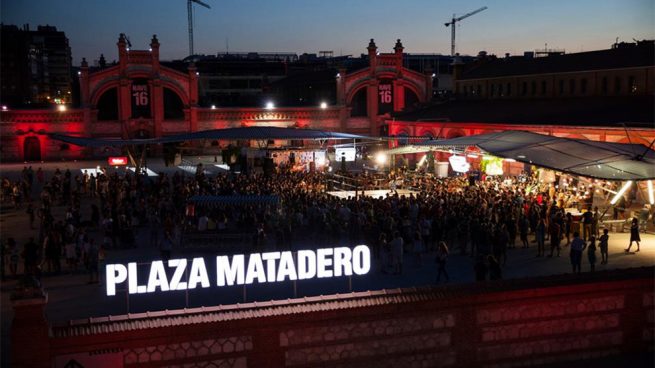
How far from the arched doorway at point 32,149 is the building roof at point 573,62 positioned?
128 feet

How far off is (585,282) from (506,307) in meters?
1.80

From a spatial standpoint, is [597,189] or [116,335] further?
[597,189]

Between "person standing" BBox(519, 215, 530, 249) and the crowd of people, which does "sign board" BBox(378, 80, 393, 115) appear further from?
"person standing" BBox(519, 215, 530, 249)

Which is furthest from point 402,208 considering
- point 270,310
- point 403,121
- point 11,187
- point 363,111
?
point 363,111

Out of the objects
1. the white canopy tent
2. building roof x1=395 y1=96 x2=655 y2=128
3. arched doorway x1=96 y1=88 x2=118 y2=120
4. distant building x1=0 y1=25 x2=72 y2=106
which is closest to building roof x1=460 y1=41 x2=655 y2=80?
building roof x1=395 y1=96 x2=655 y2=128

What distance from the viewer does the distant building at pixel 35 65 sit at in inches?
4035

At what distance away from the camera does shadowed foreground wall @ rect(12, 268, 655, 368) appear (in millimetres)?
10656

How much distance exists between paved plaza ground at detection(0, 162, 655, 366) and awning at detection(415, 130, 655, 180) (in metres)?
2.77

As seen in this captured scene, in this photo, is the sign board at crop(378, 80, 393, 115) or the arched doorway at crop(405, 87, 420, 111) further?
the arched doorway at crop(405, 87, 420, 111)

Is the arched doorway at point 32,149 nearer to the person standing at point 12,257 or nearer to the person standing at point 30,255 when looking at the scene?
the person standing at point 12,257

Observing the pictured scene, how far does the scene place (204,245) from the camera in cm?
2370

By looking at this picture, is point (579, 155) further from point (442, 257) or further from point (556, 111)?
point (556, 111)

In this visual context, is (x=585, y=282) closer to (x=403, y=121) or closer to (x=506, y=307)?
(x=506, y=307)

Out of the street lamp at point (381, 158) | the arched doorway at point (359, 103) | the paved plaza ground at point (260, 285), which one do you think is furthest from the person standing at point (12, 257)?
the arched doorway at point (359, 103)
